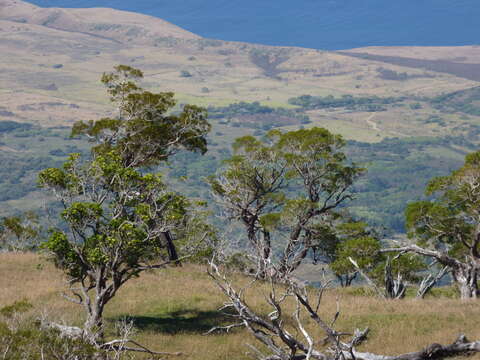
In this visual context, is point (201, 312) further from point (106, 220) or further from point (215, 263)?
point (106, 220)

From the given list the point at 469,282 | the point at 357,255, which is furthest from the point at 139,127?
the point at 469,282

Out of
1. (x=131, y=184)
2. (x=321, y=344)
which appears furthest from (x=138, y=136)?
(x=321, y=344)

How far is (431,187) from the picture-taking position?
41.1 m

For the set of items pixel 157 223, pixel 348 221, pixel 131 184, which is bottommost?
pixel 348 221

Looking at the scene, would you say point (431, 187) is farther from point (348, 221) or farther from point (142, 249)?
point (142, 249)

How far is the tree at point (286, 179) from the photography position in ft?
153

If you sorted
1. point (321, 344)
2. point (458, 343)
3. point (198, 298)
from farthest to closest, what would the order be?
point (198, 298) < point (321, 344) < point (458, 343)

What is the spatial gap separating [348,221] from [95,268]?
121 feet

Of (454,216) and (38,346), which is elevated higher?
(38,346)

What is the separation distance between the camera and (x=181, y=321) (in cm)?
2817

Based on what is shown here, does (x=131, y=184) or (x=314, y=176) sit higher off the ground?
(x=131, y=184)

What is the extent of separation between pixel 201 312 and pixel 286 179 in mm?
19731

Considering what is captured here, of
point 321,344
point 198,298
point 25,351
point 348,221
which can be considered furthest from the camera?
point 348,221

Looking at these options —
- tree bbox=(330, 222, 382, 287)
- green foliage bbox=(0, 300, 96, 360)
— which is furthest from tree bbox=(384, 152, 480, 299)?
green foliage bbox=(0, 300, 96, 360)
